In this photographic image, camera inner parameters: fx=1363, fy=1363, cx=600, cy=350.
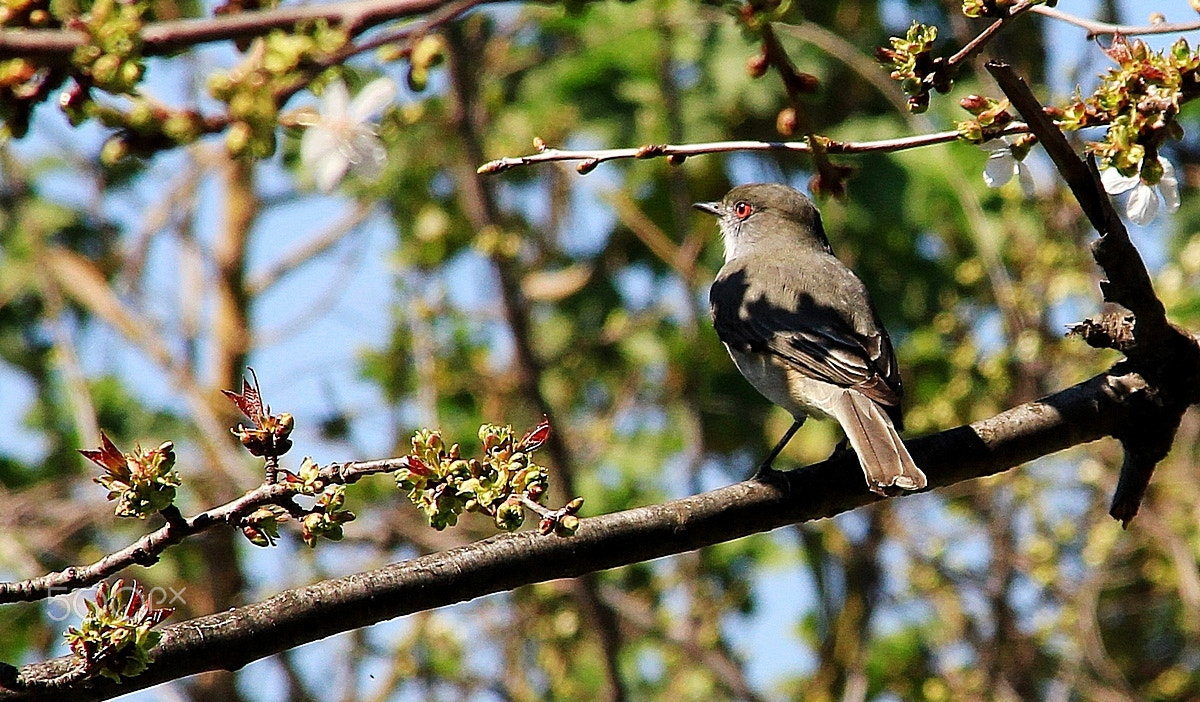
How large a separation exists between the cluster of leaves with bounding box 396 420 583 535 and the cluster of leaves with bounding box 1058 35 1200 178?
1.03m

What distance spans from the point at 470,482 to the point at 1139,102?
118 cm

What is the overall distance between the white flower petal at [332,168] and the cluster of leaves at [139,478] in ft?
1.83

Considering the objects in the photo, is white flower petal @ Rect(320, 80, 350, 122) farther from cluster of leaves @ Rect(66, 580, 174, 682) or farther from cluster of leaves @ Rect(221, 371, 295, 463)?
cluster of leaves @ Rect(66, 580, 174, 682)

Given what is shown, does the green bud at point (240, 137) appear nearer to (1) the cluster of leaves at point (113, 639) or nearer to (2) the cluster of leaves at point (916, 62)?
(1) the cluster of leaves at point (113, 639)

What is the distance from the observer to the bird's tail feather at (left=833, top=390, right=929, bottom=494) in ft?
9.80

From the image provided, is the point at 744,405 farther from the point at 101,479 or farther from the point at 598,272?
the point at 101,479

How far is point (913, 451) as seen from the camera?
10.0 feet

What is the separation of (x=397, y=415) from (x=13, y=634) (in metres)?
2.22

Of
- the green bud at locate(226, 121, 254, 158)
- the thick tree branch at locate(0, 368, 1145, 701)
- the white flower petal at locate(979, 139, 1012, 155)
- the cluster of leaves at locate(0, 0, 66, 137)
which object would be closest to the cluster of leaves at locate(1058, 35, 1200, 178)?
the white flower petal at locate(979, 139, 1012, 155)

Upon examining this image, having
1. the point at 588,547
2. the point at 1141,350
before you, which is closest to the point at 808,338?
the point at 1141,350

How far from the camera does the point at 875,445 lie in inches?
138

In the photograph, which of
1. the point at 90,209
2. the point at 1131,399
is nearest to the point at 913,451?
the point at 1131,399

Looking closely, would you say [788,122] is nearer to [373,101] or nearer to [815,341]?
[373,101]

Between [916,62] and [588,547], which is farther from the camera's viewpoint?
[588,547]
